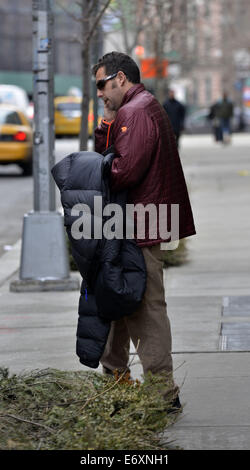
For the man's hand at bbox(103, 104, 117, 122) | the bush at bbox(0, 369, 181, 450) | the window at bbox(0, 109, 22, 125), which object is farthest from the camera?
the window at bbox(0, 109, 22, 125)

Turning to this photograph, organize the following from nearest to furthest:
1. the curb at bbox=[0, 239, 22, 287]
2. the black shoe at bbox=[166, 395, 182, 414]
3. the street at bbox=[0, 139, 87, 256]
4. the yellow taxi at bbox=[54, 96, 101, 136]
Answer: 1. the black shoe at bbox=[166, 395, 182, 414]
2. the curb at bbox=[0, 239, 22, 287]
3. the street at bbox=[0, 139, 87, 256]
4. the yellow taxi at bbox=[54, 96, 101, 136]

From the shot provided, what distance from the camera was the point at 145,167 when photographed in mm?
5359

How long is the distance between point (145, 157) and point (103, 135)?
1.66ft

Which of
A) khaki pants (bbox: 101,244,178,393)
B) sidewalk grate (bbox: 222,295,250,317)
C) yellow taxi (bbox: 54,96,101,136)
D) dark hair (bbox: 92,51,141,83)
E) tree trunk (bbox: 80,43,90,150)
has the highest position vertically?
dark hair (bbox: 92,51,141,83)

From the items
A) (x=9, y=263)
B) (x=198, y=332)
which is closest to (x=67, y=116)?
(x=9, y=263)

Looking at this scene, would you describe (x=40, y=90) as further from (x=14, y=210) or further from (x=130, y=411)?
(x=14, y=210)

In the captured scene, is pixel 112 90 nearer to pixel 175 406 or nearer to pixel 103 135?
pixel 103 135

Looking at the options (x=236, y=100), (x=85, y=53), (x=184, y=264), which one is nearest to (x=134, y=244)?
(x=184, y=264)

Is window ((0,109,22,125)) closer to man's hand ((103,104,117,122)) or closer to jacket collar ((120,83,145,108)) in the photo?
man's hand ((103,104,117,122))

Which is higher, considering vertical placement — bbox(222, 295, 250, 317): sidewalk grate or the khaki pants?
the khaki pants

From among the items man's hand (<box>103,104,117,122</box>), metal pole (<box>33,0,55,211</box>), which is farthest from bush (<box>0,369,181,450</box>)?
metal pole (<box>33,0,55,211</box>)

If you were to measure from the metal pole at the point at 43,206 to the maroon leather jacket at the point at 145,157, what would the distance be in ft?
13.6

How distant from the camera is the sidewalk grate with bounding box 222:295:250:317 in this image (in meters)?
8.37

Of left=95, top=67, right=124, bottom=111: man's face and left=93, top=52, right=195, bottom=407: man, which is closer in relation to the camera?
left=93, top=52, right=195, bottom=407: man
